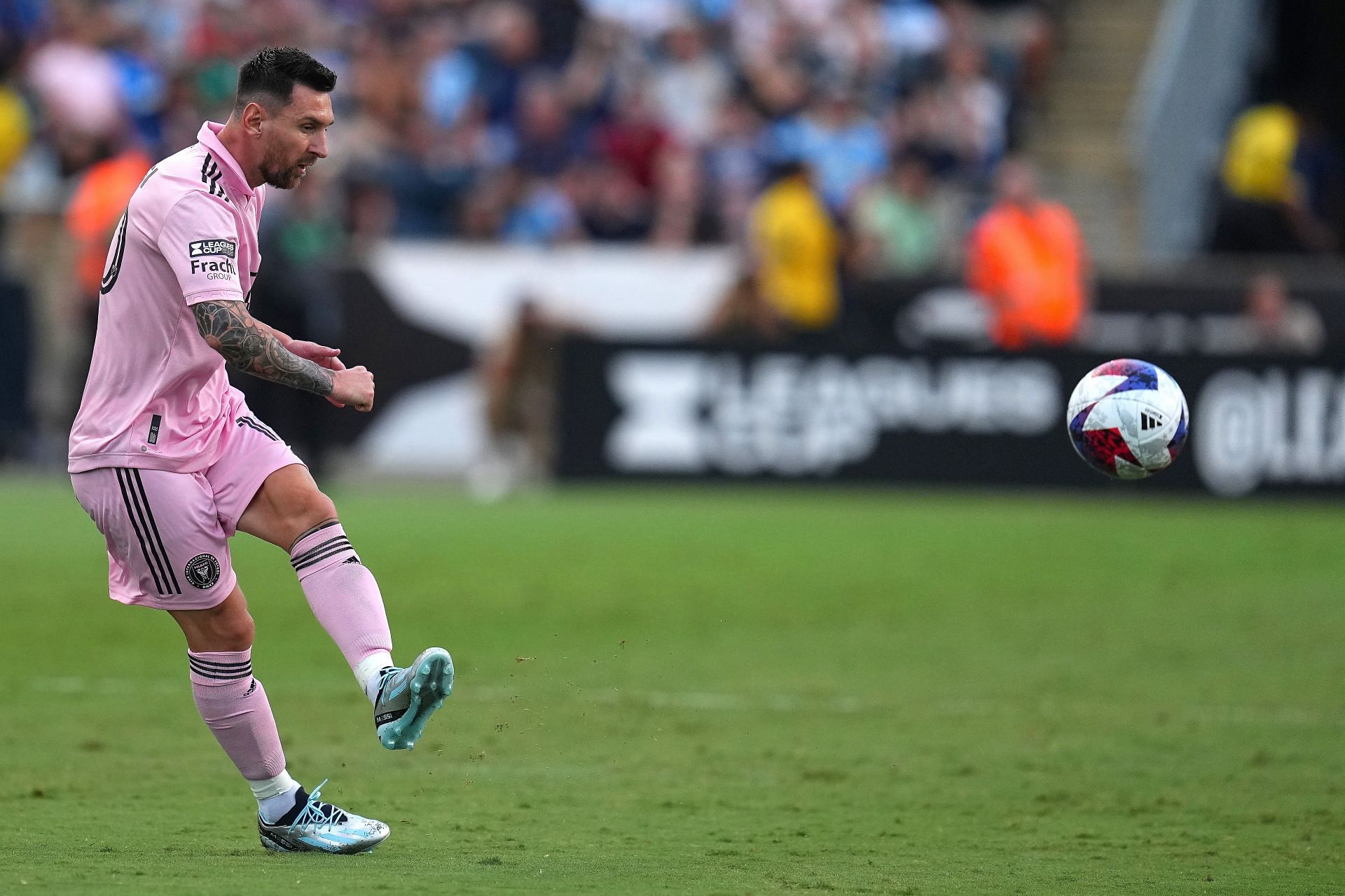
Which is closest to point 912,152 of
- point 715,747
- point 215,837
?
point 715,747

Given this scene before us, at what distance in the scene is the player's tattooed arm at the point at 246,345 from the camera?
18.5ft

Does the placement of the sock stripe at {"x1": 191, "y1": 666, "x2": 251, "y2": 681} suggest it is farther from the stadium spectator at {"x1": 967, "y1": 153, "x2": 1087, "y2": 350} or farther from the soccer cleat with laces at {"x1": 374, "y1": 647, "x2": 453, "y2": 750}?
the stadium spectator at {"x1": 967, "y1": 153, "x2": 1087, "y2": 350}

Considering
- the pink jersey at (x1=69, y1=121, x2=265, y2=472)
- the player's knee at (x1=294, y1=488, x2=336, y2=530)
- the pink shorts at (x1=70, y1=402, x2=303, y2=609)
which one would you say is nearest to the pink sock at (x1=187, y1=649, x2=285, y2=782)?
the pink shorts at (x1=70, y1=402, x2=303, y2=609)

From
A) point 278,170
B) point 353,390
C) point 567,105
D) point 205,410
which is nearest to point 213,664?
→ point 205,410

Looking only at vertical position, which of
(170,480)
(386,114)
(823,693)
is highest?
(386,114)

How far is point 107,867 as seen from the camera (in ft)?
18.4

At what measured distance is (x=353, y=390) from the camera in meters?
5.78

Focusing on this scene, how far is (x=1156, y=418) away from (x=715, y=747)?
2.18m

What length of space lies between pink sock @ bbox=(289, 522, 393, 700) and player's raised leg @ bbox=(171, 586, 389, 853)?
28 centimetres

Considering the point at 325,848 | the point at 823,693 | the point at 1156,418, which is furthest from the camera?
the point at 823,693

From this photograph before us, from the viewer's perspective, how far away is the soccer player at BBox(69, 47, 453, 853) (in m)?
5.80

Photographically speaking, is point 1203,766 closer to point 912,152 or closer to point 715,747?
point 715,747

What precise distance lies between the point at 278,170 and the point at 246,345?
1.91 ft

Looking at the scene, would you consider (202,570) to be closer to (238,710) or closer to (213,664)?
(213,664)
